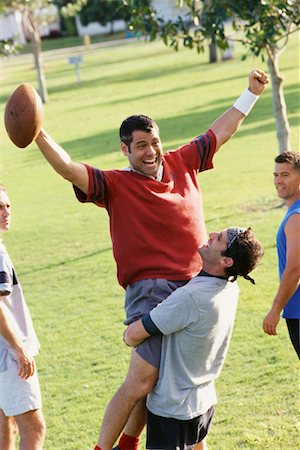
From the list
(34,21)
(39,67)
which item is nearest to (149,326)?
(39,67)

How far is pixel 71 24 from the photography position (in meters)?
69.9

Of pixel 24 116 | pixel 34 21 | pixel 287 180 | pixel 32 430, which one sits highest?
pixel 24 116

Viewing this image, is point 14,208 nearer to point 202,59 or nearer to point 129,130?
point 129,130

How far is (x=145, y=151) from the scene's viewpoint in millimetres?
4559

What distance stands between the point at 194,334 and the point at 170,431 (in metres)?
0.51

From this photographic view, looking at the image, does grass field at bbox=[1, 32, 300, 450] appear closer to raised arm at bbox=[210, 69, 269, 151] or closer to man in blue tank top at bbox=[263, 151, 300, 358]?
man in blue tank top at bbox=[263, 151, 300, 358]

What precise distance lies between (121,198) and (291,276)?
1080 mm

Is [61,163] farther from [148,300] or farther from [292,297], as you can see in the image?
[292,297]

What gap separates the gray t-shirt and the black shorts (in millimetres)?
43

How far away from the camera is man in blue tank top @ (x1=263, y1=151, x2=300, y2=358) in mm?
4934

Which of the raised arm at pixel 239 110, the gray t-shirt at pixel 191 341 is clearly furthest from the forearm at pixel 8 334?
the raised arm at pixel 239 110

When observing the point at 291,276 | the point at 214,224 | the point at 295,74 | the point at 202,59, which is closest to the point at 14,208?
the point at 214,224

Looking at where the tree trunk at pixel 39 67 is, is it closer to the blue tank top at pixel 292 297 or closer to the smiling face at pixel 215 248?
the blue tank top at pixel 292 297

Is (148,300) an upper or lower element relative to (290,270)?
upper
